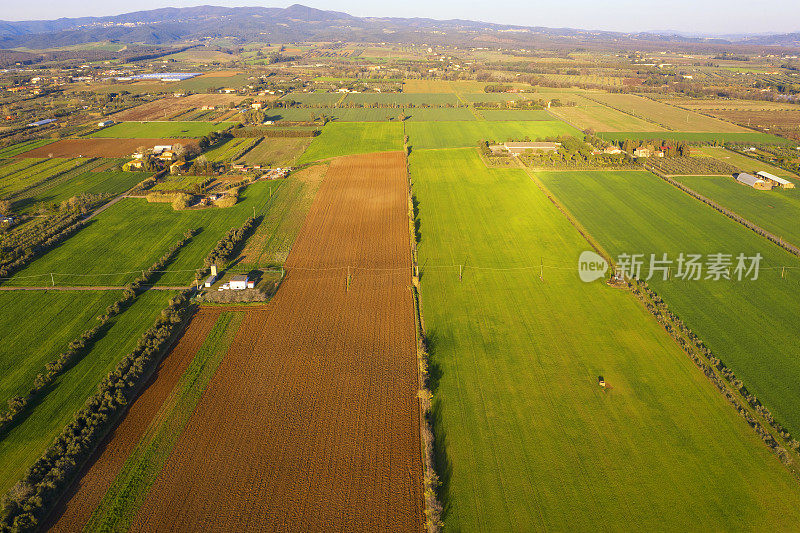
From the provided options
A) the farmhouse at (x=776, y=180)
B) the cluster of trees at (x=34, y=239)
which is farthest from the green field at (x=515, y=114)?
the cluster of trees at (x=34, y=239)

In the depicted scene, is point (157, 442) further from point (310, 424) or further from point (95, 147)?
point (95, 147)

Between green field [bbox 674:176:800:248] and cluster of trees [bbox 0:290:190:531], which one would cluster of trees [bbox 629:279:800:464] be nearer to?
green field [bbox 674:176:800:248]

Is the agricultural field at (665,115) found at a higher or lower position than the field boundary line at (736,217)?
higher

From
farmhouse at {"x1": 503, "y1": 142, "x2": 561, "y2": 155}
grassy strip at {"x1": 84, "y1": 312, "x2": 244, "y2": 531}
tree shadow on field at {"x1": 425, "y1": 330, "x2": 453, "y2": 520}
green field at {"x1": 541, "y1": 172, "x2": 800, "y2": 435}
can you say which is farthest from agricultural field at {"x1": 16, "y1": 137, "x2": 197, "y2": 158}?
green field at {"x1": 541, "y1": 172, "x2": 800, "y2": 435}

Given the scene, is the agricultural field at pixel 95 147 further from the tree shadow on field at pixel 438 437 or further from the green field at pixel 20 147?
the tree shadow on field at pixel 438 437

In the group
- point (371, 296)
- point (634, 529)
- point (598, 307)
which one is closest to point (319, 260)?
point (371, 296)

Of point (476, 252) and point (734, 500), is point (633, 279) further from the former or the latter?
point (734, 500)

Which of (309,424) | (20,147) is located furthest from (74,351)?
(20,147)
